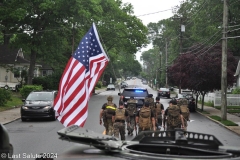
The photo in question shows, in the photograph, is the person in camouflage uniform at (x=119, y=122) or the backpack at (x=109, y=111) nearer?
the person in camouflage uniform at (x=119, y=122)

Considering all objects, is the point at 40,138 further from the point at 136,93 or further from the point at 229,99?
the point at 229,99

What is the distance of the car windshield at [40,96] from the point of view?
78.4ft

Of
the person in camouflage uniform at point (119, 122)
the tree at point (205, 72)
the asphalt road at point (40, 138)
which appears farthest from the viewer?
the tree at point (205, 72)

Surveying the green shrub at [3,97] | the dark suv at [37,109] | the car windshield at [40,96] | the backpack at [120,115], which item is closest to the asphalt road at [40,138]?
the dark suv at [37,109]

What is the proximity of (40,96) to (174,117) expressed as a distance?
11680 mm

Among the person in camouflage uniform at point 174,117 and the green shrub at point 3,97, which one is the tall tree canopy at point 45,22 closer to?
the green shrub at point 3,97

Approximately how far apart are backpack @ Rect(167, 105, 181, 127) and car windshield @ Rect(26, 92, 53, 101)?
1085 centimetres

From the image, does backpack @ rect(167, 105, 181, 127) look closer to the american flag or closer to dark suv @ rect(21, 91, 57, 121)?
the american flag

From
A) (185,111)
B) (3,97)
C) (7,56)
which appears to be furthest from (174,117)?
(7,56)

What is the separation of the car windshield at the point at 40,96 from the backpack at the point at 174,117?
10854mm

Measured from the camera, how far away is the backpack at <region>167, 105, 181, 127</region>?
1447cm

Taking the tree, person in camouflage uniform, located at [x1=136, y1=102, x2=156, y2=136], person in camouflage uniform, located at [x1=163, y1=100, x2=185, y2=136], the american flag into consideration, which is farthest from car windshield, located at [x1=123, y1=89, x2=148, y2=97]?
the american flag

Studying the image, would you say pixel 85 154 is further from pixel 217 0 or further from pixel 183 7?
pixel 183 7

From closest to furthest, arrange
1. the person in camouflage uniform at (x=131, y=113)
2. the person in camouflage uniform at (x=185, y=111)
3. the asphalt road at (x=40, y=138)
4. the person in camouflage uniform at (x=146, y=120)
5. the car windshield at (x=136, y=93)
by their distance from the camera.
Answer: the asphalt road at (x=40, y=138) → the person in camouflage uniform at (x=146, y=120) → the person in camouflage uniform at (x=131, y=113) → the person in camouflage uniform at (x=185, y=111) → the car windshield at (x=136, y=93)
